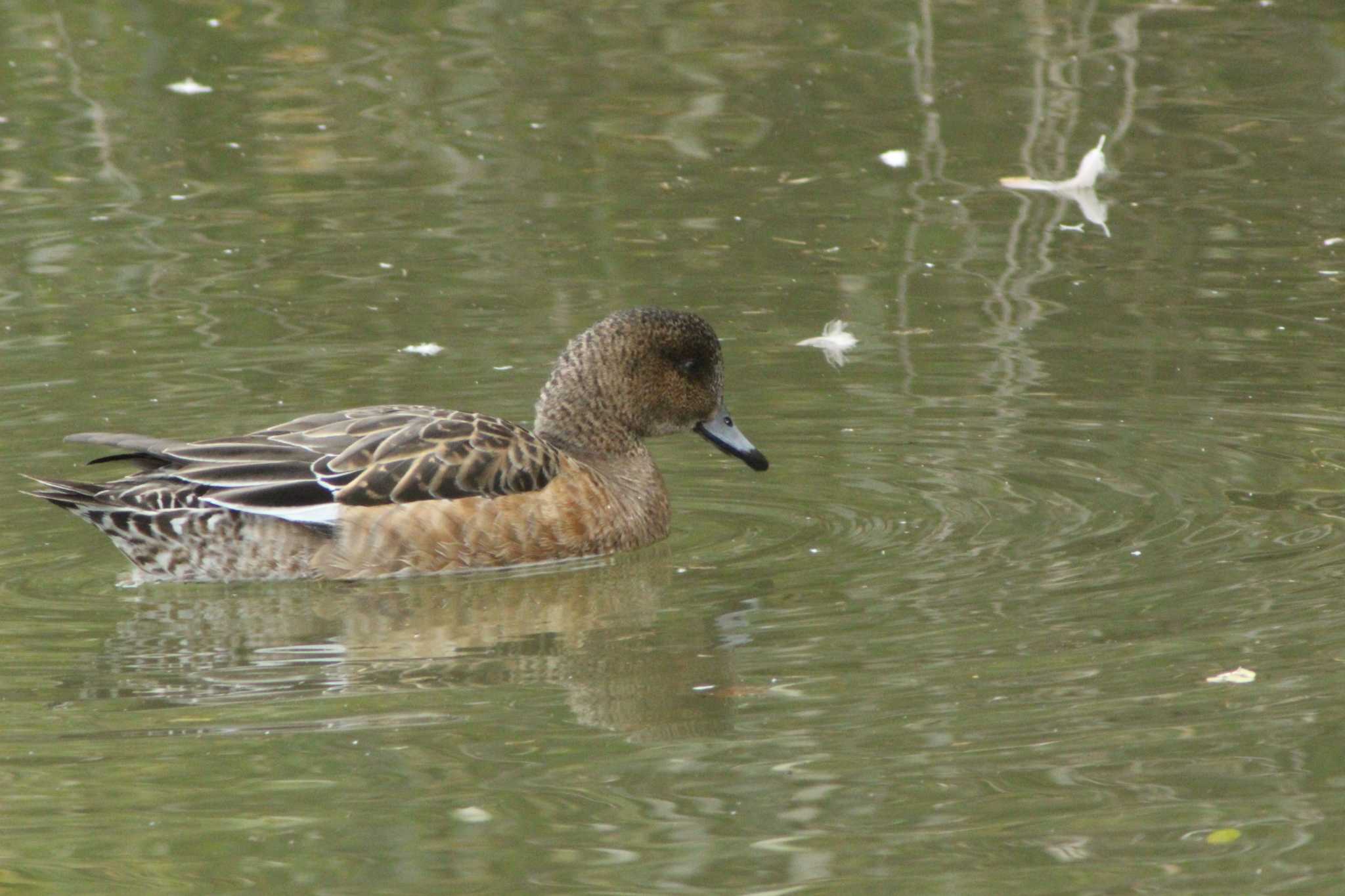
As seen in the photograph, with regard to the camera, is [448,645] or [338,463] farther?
[338,463]

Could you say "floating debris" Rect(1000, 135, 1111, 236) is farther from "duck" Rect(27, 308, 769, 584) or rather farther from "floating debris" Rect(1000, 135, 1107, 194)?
"duck" Rect(27, 308, 769, 584)

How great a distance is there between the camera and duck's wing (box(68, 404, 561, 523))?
26.5 ft

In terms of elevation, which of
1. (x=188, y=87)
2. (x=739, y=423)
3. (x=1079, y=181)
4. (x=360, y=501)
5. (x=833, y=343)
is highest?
(x=188, y=87)

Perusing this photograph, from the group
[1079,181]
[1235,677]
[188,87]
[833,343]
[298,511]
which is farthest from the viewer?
[188,87]

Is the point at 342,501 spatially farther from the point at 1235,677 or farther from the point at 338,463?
the point at 1235,677

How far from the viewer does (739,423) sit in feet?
32.5

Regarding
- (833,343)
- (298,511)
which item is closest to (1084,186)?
(833,343)

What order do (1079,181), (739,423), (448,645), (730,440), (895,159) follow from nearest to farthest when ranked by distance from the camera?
1. (448,645)
2. (730,440)
3. (739,423)
4. (1079,181)
5. (895,159)

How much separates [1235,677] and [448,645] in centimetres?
253

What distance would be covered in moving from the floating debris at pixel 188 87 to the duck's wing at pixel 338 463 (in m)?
8.34

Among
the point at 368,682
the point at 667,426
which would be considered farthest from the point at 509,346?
the point at 368,682

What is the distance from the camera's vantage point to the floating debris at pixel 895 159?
46.6 feet

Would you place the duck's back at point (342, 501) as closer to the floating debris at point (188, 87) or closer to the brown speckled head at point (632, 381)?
the brown speckled head at point (632, 381)

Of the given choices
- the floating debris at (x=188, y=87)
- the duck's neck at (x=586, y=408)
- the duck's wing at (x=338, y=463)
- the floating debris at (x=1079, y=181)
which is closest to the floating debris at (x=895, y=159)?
the floating debris at (x=1079, y=181)
